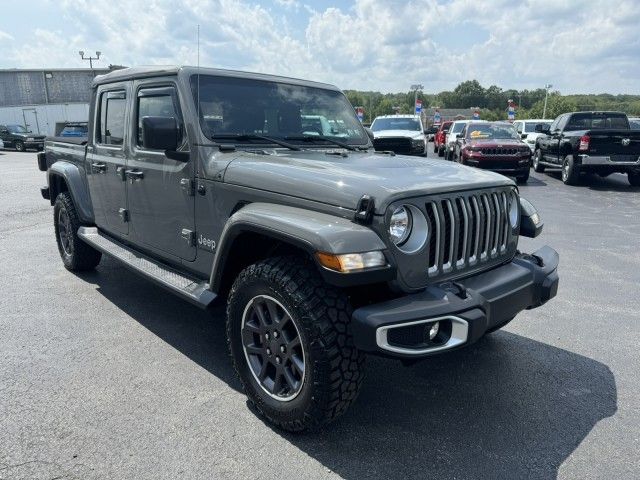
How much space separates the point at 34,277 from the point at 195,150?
3284 mm

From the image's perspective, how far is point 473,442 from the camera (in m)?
2.73

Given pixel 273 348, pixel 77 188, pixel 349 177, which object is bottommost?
pixel 273 348

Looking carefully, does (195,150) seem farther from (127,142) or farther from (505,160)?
(505,160)

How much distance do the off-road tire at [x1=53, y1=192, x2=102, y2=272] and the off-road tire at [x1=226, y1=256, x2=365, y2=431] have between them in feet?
11.2

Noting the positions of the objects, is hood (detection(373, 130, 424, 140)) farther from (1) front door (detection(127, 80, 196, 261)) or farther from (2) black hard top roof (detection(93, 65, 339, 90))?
(1) front door (detection(127, 80, 196, 261))

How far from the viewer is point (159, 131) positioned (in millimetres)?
3184

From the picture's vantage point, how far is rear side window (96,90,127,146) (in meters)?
4.39

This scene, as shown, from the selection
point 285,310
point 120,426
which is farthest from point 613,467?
point 120,426

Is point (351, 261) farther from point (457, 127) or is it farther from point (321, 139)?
point (457, 127)

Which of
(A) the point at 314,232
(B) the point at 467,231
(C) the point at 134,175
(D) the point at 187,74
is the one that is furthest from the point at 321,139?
(A) the point at 314,232

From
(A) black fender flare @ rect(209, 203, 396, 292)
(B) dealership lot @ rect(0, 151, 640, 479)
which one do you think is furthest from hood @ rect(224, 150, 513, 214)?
(B) dealership lot @ rect(0, 151, 640, 479)

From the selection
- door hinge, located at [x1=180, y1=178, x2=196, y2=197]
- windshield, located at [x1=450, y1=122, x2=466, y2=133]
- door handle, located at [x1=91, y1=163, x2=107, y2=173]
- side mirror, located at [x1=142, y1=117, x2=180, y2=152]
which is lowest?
windshield, located at [x1=450, y1=122, x2=466, y2=133]

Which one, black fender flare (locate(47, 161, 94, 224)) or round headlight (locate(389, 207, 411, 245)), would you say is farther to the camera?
black fender flare (locate(47, 161, 94, 224))

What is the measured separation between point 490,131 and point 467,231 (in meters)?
12.6
